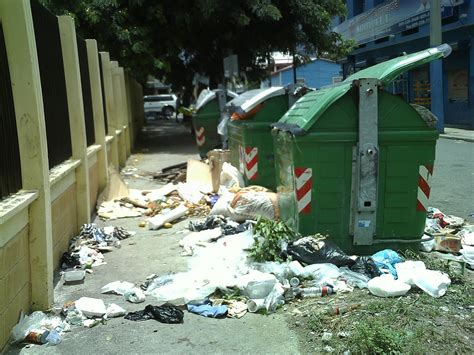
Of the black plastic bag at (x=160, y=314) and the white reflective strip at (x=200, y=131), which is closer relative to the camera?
the black plastic bag at (x=160, y=314)

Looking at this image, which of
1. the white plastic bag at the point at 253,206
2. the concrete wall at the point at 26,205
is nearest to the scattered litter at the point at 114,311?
the concrete wall at the point at 26,205

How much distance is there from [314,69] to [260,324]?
45.7 metres

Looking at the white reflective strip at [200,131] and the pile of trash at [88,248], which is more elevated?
the white reflective strip at [200,131]

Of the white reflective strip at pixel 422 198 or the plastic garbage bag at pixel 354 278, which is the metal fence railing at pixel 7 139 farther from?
the white reflective strip at pixel 422 198

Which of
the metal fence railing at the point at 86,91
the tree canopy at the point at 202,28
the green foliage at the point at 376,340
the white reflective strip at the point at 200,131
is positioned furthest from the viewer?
the tree canopy at the point at 202,28

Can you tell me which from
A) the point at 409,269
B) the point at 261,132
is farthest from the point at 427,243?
the point at 261,132

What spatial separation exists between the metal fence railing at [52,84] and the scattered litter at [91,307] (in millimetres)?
1799

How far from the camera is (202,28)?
59.1 ft

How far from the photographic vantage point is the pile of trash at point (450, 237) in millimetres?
5262

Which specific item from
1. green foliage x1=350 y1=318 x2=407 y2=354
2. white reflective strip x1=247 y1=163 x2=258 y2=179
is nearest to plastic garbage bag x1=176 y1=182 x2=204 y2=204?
white reflective strip x1=247 y1=163 x2=258 y2=179

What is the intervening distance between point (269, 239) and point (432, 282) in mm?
1483

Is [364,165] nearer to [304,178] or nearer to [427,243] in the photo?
[304,178]

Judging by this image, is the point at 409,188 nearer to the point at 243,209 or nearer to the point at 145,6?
the point at 243,209

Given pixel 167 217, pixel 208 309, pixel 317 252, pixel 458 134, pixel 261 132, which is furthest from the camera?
pixel 458 134
